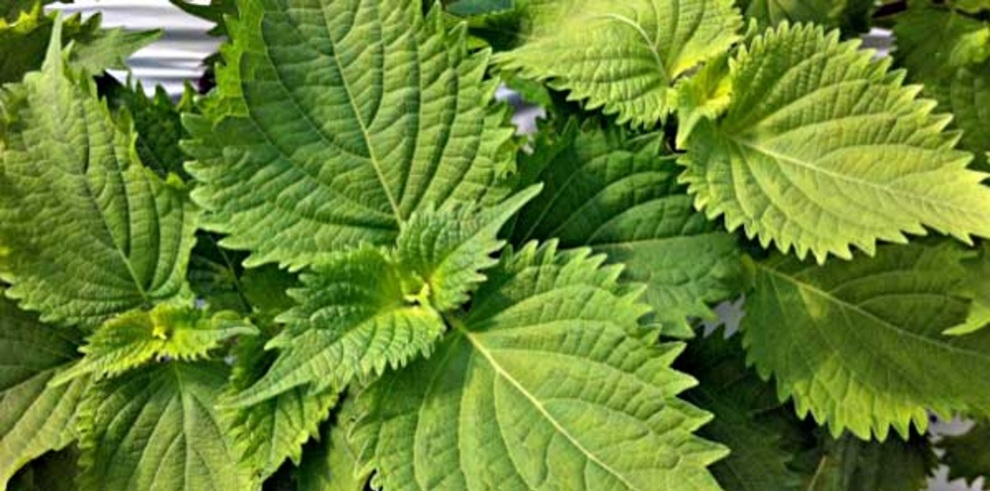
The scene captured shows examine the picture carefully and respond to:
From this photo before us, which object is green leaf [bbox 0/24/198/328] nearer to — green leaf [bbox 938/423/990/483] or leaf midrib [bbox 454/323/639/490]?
leaf midrib [bbox 454/323/639/490]

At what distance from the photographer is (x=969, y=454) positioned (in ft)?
2.85

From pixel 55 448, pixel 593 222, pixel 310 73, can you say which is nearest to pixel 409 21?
pixel 310 73

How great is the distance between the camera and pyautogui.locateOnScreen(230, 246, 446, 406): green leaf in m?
0.56

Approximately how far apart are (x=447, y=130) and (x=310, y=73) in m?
0.09

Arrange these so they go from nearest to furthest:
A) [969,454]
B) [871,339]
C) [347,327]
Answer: [347,327]
[871,339]
[969,454]

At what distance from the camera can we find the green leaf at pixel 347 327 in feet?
1.84

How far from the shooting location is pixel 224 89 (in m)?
0.61

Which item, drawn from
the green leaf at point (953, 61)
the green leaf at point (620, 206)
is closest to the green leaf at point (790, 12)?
the green leaf at point (953, 61)

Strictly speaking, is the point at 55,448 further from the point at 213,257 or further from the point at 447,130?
the point at 447,130

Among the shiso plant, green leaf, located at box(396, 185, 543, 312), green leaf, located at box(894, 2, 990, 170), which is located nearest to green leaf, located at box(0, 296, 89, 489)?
the shiso plant

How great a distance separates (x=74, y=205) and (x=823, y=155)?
1.60 feet

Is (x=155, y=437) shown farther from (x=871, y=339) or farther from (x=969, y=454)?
(x=969, y=454)

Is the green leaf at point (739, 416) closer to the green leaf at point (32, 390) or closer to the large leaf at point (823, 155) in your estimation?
the large leaf at point (823, 155)

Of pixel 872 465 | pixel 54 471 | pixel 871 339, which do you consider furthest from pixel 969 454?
pixel 54 471
